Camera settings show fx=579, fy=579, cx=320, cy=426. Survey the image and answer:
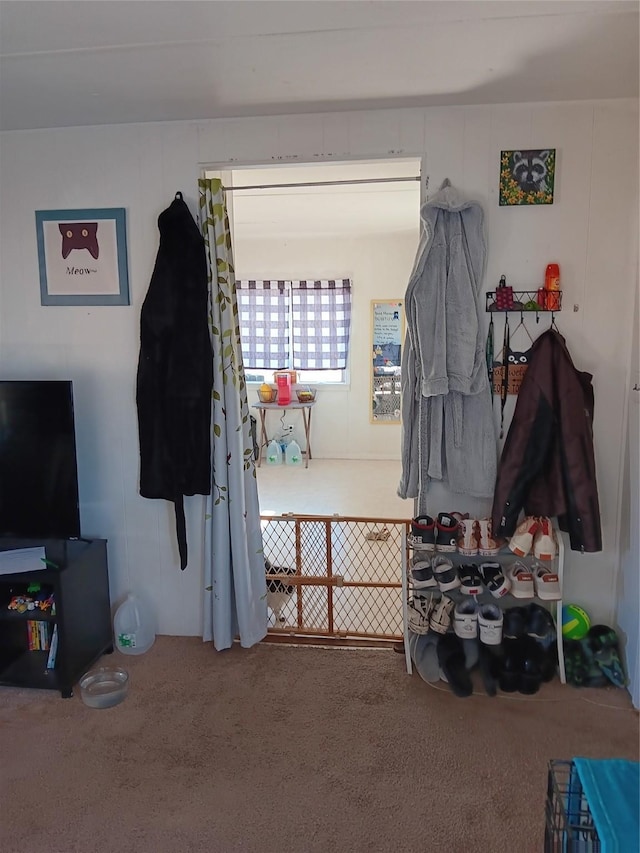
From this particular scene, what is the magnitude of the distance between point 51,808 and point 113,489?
4.16 feet

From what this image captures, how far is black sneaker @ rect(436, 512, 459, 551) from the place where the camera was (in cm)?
232

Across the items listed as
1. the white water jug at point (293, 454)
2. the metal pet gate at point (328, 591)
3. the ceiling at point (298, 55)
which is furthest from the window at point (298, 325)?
the ceiling at point (298, 55)

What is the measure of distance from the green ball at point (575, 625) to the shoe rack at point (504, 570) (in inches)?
1.9

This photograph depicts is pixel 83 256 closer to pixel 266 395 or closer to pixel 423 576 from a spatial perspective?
pixel 423 576

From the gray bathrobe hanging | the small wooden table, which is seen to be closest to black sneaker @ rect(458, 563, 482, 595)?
the gray bathrobe hanging

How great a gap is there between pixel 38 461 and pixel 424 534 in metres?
1.61

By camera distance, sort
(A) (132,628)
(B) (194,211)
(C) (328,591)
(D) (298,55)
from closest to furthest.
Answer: (D) (298,55), (B) (194,211), (A) (132,628), (C) (328,591)

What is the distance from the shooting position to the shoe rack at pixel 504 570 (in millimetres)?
2299

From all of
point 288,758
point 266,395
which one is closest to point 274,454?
point 266,395

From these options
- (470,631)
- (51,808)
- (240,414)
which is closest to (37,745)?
(51,808)

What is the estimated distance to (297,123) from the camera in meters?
2.34

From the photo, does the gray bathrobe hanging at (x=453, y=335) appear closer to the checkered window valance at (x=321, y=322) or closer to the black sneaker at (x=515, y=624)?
the black sneaker at (x=515, y=624)

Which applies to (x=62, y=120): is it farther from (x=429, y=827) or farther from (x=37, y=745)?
(x=429, y=827)

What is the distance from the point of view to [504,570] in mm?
2418
